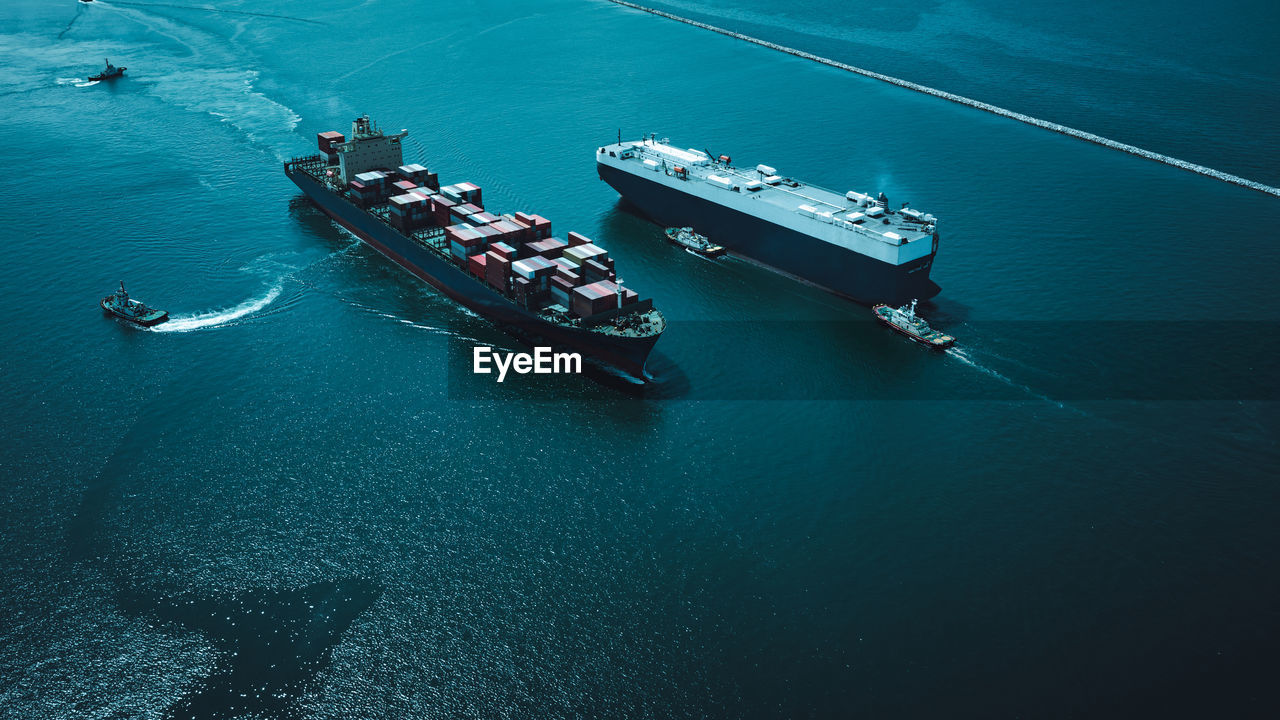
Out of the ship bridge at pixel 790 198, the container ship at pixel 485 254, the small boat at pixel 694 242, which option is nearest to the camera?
the container ship at pixel 485 254

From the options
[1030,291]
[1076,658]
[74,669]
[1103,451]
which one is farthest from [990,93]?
[74,669]

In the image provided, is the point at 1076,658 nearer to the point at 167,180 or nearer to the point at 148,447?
the point at 148,447

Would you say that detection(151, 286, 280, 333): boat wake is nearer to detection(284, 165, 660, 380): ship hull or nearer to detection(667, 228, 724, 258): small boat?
detection(284, 165, 660, 380): ship hull

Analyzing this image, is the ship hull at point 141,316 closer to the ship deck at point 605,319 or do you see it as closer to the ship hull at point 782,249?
the ship deck at point 605,319

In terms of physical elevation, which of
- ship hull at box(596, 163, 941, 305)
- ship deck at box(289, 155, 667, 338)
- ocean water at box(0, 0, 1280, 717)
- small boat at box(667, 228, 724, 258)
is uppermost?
ship hull at box(596, 163, 941, 305)

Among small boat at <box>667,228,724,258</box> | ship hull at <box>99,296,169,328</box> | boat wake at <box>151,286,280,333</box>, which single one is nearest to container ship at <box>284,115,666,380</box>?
small boat at <box>667,228,724,258</box>

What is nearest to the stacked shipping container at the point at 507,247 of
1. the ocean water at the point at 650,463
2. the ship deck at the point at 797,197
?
the ocean water at the point at 650,463
